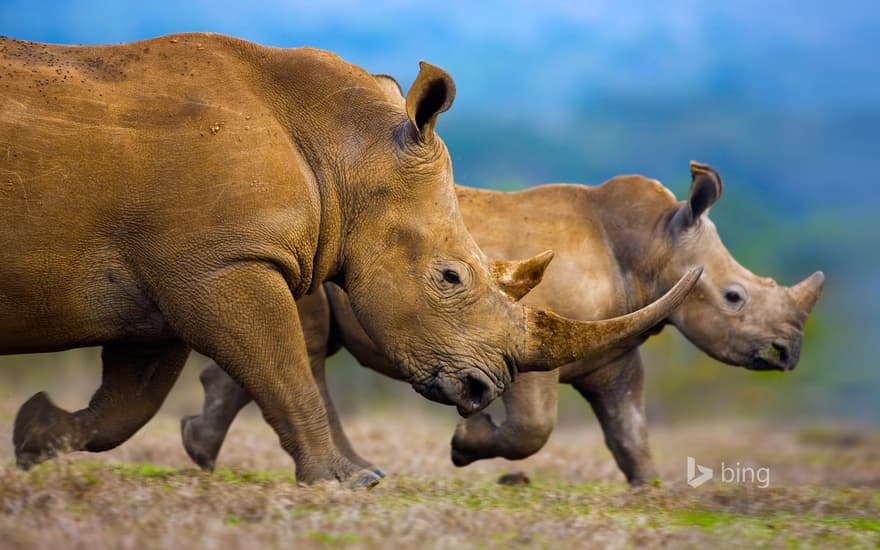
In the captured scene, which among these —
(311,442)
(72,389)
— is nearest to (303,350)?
(311,442)

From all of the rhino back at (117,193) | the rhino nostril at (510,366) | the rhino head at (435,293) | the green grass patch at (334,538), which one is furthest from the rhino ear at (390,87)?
the green grass patch at (334,538)

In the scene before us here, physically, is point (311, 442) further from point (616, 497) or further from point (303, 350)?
point (616, 497)

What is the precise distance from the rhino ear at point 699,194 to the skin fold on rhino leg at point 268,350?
360 cm

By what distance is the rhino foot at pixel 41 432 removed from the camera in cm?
797

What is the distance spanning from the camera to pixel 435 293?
24.3 ft

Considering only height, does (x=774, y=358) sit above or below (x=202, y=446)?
above

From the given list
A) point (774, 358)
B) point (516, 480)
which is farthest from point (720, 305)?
point (516, 480)

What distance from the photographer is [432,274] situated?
743 centimetres

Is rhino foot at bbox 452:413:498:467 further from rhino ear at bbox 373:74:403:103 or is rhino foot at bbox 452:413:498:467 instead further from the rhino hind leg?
rhino ear at bbox 373:74:403:103

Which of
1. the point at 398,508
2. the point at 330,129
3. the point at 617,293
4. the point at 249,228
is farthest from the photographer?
the point at 617,293

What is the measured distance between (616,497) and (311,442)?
6.79 feet

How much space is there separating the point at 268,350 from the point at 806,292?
15.3ft

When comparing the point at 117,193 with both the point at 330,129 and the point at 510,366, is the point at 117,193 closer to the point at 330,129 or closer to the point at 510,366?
the point at 330,129

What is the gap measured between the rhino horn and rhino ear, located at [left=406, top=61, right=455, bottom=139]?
12.1 ft
